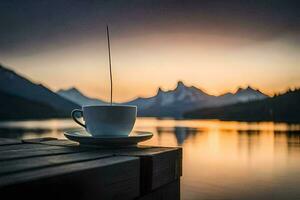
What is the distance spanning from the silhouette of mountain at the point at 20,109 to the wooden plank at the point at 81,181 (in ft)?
322

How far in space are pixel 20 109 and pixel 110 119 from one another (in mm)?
104751

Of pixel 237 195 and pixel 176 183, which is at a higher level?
pixel 176 183

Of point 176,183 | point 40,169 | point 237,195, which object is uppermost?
point 40,169

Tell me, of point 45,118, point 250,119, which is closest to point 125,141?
point 250,119

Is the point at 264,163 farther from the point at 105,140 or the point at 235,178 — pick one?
the point at 105,140

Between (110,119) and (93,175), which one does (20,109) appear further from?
(93,175)

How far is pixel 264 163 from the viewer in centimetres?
1477

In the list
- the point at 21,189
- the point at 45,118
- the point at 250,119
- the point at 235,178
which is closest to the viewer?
the point at 21,189

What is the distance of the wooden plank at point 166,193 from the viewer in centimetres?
83

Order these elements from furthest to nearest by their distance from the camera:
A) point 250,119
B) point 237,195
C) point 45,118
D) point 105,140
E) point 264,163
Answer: point 45,118
point 250,119
point 264,163
point 237,195
point 105,140

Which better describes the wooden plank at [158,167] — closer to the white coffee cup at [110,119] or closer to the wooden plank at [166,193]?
the wooden plank at [166,193]

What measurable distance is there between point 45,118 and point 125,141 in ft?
363

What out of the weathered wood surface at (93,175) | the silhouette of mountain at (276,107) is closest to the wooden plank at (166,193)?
the weathered wood surface at (93,175)

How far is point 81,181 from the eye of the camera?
0.58m
